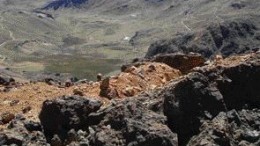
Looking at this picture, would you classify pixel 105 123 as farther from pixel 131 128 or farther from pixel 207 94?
pixel 207 94

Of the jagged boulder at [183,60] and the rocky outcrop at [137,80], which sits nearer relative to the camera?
the rocky outcrop at [137,80]

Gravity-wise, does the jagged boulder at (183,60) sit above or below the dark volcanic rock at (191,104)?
below

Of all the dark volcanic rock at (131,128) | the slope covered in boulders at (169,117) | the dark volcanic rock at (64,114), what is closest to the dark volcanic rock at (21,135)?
the slope covered in boulders at (169,117)

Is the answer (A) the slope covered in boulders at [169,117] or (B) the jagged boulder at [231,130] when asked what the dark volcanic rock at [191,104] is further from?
(B) the jagged boulder at [231,130]

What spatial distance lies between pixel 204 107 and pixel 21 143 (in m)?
6.14

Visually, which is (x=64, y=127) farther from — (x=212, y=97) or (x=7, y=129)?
(x=212, y=97)

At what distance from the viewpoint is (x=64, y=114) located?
23391 mm

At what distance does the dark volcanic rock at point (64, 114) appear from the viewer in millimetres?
23281

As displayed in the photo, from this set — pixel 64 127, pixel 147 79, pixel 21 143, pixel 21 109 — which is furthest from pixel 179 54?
pixel 21 143

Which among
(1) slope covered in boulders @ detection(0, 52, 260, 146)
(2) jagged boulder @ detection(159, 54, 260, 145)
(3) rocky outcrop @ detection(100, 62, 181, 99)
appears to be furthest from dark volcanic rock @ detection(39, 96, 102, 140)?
(3) rocky outcrop @ detection(100, 62, 181, 99)

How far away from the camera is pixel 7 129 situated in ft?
75.3

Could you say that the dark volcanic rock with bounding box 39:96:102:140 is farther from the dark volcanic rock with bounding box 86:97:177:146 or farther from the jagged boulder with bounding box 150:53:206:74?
the jagged boulder with bounding box 150:53:206:74

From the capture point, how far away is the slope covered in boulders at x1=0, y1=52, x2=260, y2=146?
21188 millimetres

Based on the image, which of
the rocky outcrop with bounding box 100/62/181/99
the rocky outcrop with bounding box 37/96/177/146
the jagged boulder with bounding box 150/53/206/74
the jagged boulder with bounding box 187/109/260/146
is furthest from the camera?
the jagged boulder with bounding box 150/53/206/74
